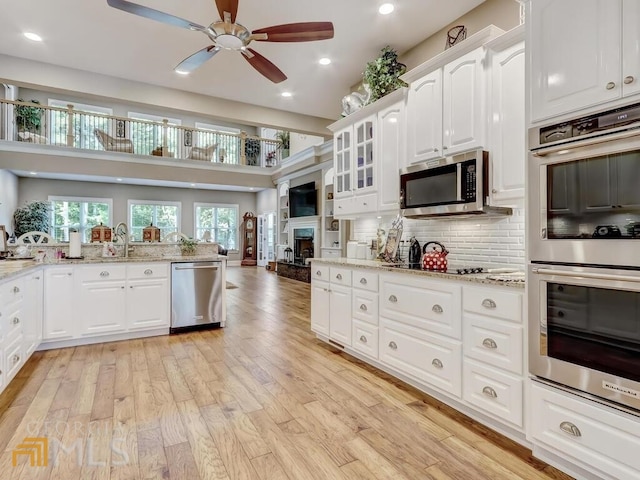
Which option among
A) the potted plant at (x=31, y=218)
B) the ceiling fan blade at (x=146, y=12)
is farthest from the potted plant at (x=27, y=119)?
the ceiling fan blade at (x=146, y=12)

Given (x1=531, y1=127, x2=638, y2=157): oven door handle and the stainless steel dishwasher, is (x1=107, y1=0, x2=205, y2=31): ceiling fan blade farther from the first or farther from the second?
(x1=531, y1=127, x2=638, y2=157): oven door handle

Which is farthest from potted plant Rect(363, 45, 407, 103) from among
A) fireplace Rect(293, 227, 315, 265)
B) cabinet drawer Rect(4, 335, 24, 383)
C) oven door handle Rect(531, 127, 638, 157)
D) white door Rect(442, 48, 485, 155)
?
fireplace Rect(293, 227, 315, 265)

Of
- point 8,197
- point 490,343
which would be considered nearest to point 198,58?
point 490,343

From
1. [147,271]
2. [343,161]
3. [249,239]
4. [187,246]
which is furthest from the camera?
[249,239]

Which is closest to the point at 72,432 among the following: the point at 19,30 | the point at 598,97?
the point at 598,97

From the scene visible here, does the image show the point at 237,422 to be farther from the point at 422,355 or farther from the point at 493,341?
Answer: the point at 493,341

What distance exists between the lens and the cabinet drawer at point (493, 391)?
1888 mm

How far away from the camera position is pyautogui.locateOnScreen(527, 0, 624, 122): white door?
1474 mm

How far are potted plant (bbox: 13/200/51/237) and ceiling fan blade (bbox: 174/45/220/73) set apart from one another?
319 inches

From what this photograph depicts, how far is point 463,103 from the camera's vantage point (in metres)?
2.57

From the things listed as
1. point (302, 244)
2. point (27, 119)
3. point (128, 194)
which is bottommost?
point (302, 244)

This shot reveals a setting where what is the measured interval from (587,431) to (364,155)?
2843mm

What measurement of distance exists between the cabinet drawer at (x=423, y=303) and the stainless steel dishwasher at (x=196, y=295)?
7.56 ft

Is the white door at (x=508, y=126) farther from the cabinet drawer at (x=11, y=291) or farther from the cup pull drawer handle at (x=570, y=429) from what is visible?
the cabinet drawer at (x=11, y=291)
